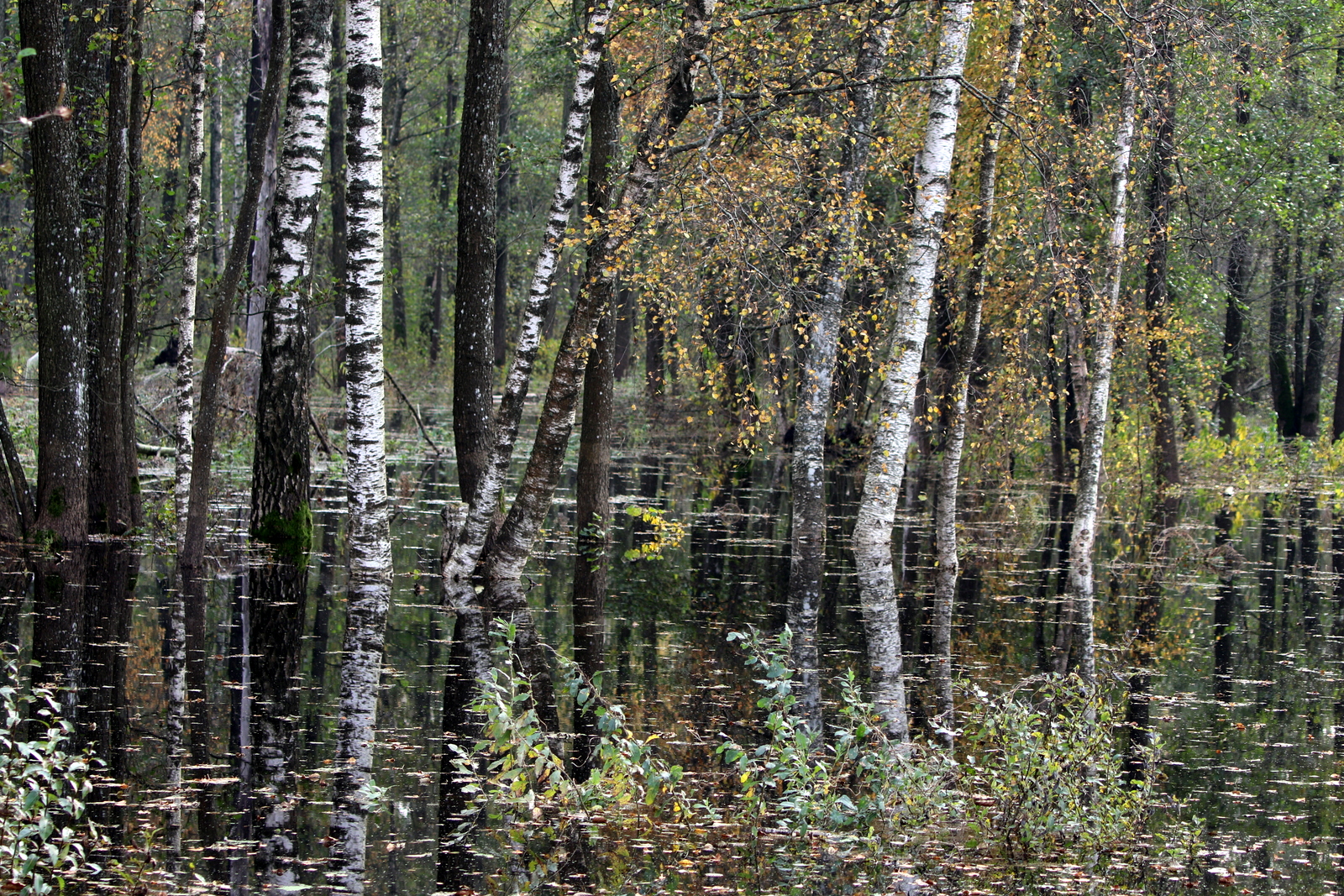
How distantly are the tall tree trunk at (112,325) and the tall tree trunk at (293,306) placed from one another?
1577 mm

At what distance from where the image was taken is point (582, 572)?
14.2 m

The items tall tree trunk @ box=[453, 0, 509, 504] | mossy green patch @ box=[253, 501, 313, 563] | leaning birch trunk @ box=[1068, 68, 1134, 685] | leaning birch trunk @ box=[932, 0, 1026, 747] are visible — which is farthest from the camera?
leaning birch trunk @ box=[1068, 68, 1134, 685]

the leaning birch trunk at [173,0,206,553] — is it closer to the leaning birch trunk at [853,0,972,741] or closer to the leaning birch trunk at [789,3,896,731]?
the leaning birch trunk at [789,3,896,731]

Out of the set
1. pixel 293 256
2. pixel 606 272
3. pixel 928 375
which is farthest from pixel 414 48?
pixel 606 272

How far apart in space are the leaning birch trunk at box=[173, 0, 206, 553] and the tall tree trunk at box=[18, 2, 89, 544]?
3.20ft

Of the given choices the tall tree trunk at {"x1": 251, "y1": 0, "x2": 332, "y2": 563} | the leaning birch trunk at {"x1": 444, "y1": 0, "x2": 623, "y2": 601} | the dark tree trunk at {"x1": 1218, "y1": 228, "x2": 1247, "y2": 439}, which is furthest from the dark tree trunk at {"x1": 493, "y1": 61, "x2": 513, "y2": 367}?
the leaning birch trunk at {"x1": 444, "y1": 0, "x2": 623, "y2": 601}

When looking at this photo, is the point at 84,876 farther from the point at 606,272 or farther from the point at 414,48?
the point at 414,48

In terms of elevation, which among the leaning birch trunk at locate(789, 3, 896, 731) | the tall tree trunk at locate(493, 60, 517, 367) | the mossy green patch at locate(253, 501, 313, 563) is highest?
the tall tree trunk at locate(493, 60, 517, 367)

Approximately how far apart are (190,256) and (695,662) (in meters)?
7.71

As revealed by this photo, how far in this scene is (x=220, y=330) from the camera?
487 inches

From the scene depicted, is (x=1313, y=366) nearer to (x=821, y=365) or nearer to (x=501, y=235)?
(x=501, y=235)

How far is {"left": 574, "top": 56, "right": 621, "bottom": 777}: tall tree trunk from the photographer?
12922 mm

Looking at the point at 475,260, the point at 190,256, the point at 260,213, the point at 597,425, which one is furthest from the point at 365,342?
the point at 260,213

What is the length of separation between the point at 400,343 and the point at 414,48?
35.3 ft
